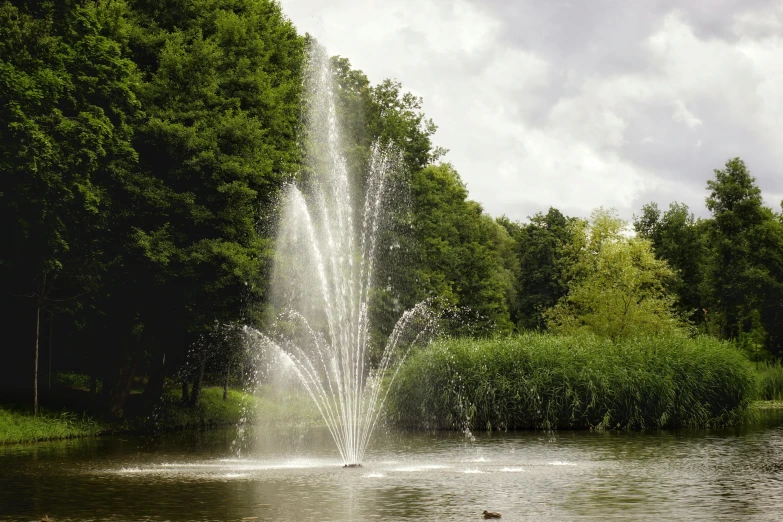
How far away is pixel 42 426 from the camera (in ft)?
97.7

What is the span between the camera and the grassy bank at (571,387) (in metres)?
32.2

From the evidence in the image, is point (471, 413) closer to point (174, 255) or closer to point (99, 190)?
point (174, 255)

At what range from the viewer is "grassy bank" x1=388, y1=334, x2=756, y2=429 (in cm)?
3222

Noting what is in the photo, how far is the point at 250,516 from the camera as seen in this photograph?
1403 centimetres

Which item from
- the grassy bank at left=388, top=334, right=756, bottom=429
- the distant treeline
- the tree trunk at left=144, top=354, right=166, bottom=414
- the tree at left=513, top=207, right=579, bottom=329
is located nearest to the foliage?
the tree trunk at left=144, top=354, right=166, bottom=414

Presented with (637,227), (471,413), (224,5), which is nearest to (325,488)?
(471,413)

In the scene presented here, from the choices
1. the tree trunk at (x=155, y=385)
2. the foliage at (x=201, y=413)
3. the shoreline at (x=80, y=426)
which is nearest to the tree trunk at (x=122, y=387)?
the shoreline at (x=80, y=426)

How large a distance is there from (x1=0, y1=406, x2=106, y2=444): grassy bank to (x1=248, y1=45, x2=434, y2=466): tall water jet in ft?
23.4

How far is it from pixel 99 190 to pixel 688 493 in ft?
72.9

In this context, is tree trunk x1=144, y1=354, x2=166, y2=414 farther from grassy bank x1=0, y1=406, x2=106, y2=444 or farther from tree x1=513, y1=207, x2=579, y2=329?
tree x1=513, y1=207, x2=579, y2=329

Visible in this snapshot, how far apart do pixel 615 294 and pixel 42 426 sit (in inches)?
1626

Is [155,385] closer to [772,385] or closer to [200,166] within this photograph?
[200,166]

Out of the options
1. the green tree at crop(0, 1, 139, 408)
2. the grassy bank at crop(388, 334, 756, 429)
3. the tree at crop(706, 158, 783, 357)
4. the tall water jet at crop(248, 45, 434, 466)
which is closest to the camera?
the green tree at crop(0, 1, 139, 408)

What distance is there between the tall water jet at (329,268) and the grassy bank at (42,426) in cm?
714
